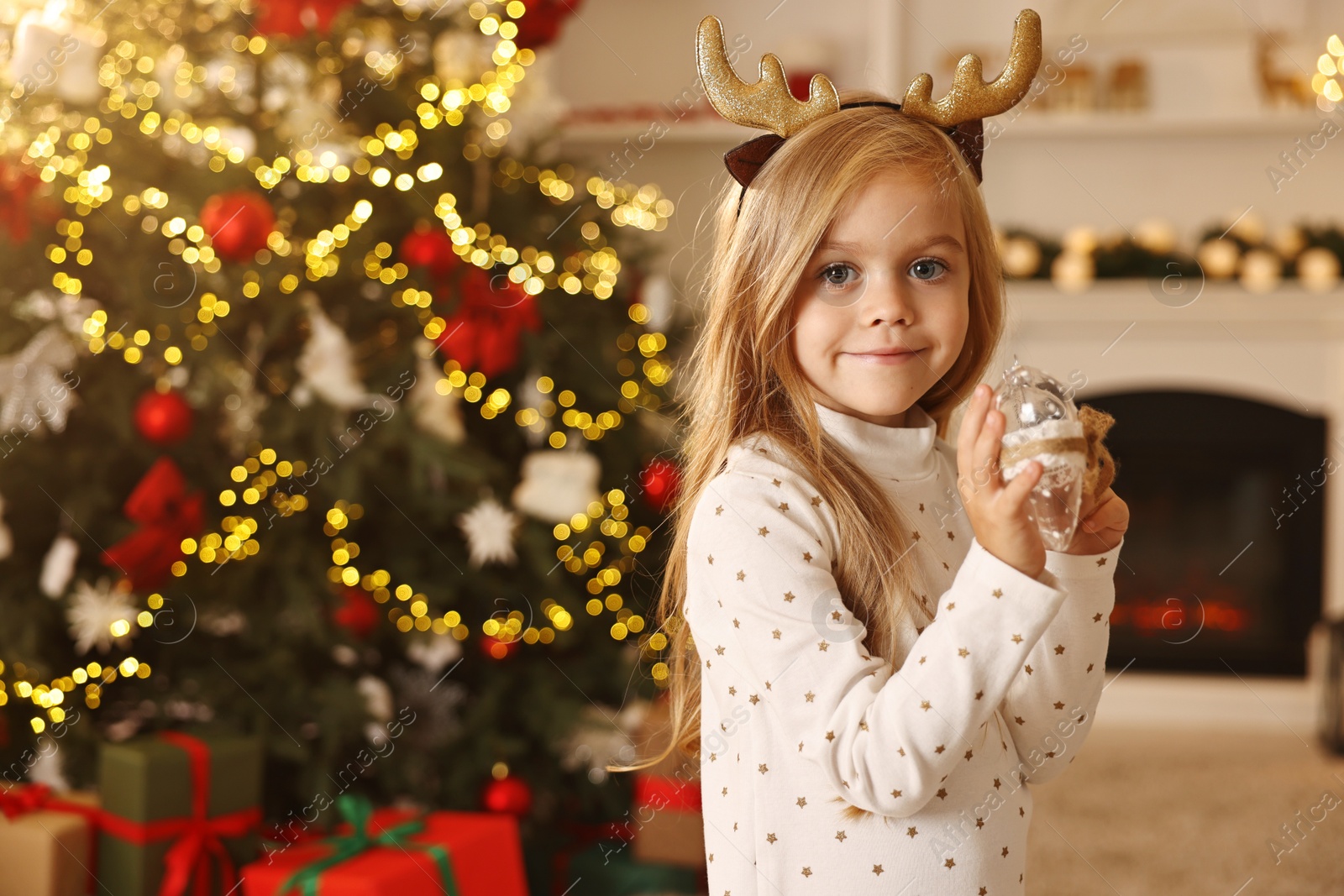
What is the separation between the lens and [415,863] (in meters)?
1.45

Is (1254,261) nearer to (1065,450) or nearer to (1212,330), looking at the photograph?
(1212,330)

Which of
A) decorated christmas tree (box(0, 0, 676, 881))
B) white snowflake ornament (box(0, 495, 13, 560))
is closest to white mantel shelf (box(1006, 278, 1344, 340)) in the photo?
decorated christmas tree (box(0, 0, 676, 881))

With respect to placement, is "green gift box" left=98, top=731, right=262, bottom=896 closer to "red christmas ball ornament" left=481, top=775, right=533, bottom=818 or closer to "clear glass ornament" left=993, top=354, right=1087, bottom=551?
"red christmas ball ornament" left=481, top=775, right=533, bottom=818

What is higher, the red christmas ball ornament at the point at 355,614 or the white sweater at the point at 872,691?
the white sweater at the point at 872,691

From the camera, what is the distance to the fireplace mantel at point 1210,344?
11.5 feet

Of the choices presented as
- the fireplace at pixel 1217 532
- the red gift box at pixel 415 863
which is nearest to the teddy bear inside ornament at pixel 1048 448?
the red gift box at pixel 415 863

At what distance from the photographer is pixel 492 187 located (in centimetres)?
211

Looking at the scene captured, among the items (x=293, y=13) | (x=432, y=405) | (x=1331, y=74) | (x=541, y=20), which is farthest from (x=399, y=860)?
(x=1331, y=74)

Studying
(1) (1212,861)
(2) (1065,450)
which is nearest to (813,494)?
(2) (1065,450)

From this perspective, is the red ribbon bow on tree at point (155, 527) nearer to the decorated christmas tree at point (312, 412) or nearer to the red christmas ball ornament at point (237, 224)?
the decorated christmas tree at point (312, 412)

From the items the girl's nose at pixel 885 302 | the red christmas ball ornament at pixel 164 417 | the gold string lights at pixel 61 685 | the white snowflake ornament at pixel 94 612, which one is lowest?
the gold string lights at pixel 61 685

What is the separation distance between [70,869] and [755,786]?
4.31ft

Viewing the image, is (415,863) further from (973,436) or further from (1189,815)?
(1189,815)

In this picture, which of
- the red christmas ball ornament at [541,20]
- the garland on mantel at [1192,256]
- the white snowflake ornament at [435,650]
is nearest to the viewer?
the white snowflake ornament at [435,650]
